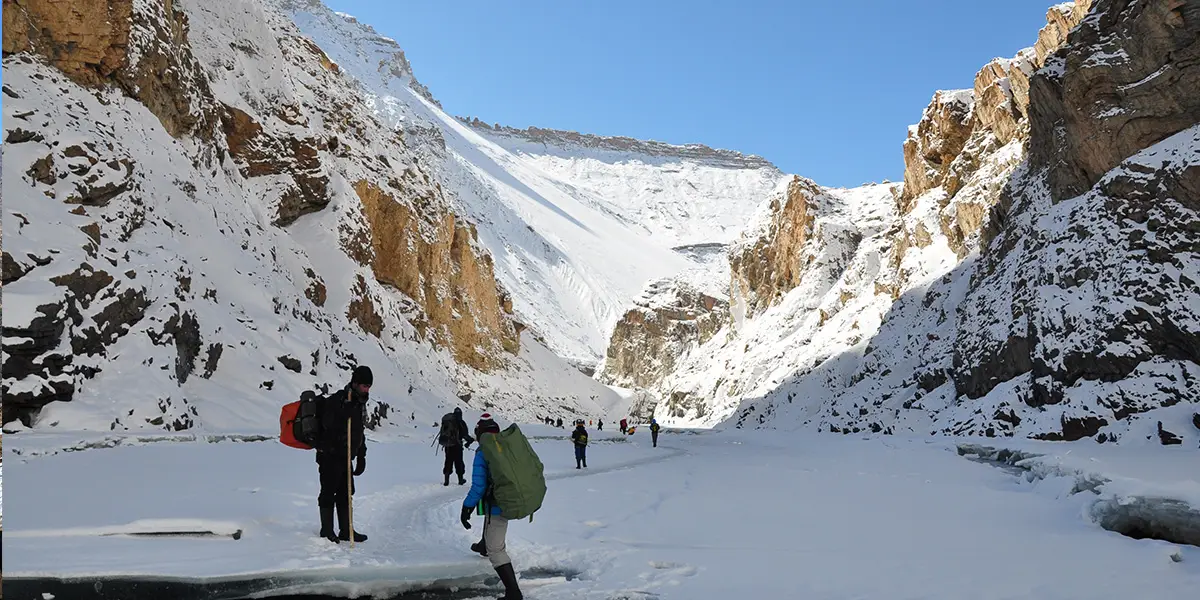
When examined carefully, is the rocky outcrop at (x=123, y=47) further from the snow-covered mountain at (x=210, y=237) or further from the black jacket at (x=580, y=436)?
the black jacket at (x=580, y=436)

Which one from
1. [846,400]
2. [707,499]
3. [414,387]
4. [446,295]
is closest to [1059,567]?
[707,499]

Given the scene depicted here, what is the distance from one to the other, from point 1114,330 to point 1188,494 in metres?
17.6

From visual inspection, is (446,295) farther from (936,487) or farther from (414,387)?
(936,487)

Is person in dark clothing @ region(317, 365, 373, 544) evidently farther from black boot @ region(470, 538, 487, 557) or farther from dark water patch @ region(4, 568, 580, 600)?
black boot @ region(470, 538, 487, 557)

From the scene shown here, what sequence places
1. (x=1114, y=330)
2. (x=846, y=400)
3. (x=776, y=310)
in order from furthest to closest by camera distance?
(x=776, y=310), (x=846, y=400), (x=1114, y=330)

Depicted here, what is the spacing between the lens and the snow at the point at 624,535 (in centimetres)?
602

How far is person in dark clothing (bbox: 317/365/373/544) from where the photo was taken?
23.9 feet

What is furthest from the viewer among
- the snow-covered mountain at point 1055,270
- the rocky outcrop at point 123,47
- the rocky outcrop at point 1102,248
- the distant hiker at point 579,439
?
the snow-covered mountain at point 1055,270

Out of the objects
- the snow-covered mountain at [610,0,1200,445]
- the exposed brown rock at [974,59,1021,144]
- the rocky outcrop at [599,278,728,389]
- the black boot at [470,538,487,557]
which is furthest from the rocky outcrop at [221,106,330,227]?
the rocky outcrop at [599,278,728,389]

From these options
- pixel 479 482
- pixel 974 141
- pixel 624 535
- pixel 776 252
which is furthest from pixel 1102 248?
pixel 776 252

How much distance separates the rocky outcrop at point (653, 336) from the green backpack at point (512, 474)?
404 feet

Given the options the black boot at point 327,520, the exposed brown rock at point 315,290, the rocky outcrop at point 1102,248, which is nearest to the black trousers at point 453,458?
the black boot at point 327,520

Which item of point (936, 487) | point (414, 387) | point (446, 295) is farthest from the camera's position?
point (446, 295)

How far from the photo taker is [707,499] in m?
11.9
